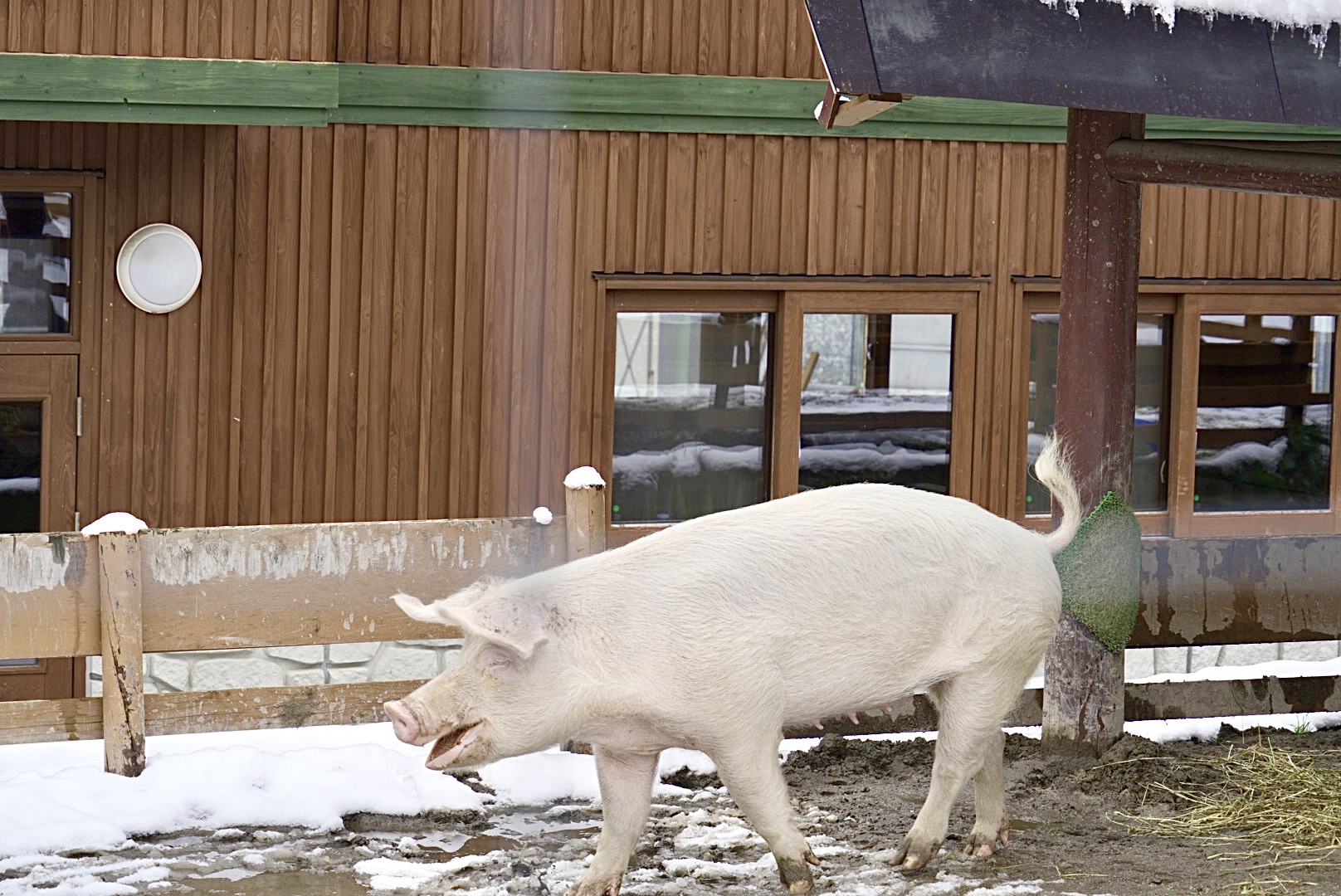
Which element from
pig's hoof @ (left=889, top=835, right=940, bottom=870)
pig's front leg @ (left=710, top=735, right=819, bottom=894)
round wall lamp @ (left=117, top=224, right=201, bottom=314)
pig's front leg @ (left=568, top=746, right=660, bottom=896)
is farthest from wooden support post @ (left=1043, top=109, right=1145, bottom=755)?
round wall lamp @ (left=117, top=224, right=201, bottom=314)

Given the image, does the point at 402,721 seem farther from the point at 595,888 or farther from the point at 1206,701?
the point at 1206,701

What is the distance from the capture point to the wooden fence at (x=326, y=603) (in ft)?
18.7

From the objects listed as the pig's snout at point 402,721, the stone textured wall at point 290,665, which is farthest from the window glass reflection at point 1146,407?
the pig's snout at point 402,721

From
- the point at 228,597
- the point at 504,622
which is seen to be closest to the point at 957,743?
the point at 504,622

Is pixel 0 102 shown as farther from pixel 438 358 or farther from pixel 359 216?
pixel 438 358

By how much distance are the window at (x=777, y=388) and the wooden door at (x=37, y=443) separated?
2665mm

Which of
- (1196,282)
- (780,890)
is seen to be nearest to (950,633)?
(780,890)

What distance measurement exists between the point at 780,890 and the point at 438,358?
4.02 meters

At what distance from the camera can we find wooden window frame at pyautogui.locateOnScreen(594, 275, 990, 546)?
8422 millimetres

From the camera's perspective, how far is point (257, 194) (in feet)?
26.0

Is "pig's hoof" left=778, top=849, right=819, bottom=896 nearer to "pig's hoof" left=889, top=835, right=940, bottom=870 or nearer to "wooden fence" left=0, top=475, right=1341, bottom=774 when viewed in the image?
"pig's hoof" left=889, top=835, right=940, bottom=870

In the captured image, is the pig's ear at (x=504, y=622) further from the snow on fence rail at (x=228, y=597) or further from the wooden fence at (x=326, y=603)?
the wooden fence at (x=326, y=603)

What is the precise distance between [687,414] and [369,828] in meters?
3.65

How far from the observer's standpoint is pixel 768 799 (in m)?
4.68
